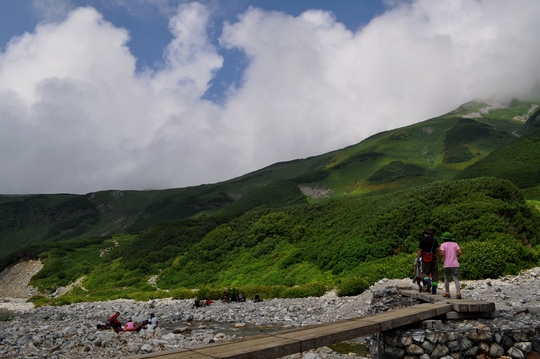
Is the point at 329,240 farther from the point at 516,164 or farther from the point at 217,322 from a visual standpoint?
the point at 516,164

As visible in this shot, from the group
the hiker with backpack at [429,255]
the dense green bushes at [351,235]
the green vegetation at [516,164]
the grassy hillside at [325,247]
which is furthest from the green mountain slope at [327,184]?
the hiker with backpack at [429,255]

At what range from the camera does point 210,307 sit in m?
29.9

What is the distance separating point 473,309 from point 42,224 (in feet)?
684

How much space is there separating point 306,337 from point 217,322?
62.2 feet

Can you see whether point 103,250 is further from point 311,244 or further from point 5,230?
point 5,230

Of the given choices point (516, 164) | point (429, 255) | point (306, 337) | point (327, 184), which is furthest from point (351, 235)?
point (327, 184)

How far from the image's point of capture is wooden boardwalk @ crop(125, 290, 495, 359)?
610cm

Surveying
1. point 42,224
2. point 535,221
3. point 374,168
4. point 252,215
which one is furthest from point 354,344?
point 42,224

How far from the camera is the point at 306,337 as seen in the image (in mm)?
7000

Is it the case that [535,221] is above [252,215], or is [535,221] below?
below

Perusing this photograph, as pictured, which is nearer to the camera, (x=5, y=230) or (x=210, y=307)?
(x=210, y=307)

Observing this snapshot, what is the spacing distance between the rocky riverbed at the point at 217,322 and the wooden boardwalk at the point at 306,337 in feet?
1.46

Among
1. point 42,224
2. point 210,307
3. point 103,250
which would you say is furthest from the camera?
point 42,224

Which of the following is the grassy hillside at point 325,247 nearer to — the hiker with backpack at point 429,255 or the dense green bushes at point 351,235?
the dense green bushes at point 351,235
